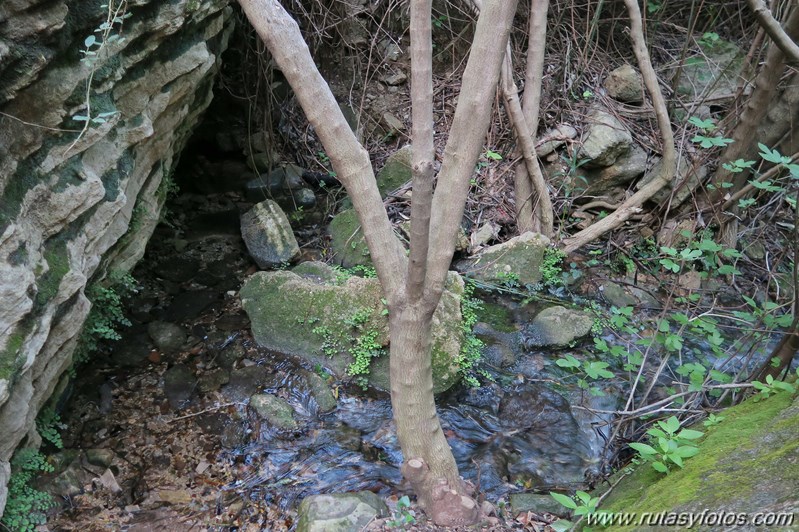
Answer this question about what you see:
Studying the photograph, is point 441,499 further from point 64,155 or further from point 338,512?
point 64,155

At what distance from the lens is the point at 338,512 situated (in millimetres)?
2668

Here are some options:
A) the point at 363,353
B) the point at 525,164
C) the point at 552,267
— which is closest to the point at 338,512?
the point at 363,353

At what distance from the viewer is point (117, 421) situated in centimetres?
344

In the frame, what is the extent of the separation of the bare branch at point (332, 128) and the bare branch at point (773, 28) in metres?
3.06

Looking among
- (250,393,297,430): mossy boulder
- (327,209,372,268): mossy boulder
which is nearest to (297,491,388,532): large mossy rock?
(250,393,297,430): mossy boulder

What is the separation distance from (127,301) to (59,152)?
6.68ft

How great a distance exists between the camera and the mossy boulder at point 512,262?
4.84 m

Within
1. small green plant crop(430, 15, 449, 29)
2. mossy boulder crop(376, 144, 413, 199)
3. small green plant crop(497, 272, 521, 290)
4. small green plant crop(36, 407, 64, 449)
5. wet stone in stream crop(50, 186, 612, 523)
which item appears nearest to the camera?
small green plant crop(36, 407, 64, 449)

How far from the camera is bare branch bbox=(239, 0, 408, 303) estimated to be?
2100 millimetres

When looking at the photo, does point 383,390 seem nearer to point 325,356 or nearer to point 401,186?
point 325,356

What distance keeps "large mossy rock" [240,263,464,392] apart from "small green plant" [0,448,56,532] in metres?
1.62

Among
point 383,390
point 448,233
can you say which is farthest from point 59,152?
point 383,390

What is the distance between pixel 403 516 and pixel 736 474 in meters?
1.42

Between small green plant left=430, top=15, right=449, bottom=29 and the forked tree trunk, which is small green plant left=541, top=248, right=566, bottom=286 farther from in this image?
small green plant left=430, top=15, right=449, bottom=29
